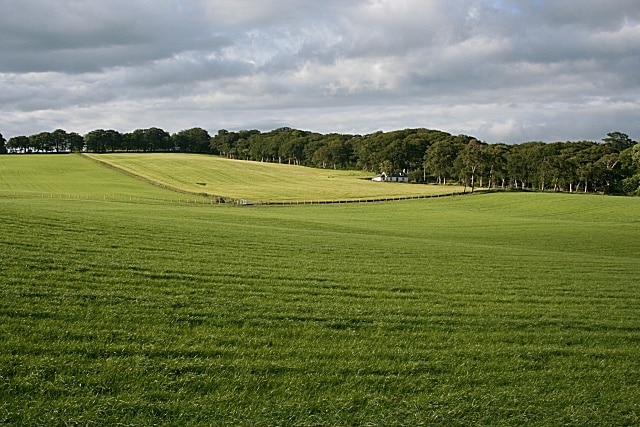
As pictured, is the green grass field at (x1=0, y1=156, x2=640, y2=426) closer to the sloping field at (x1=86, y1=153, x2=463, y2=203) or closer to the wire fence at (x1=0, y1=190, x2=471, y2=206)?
A: the wire fence at (x1=0, y1=190, x2=471, y2=206)

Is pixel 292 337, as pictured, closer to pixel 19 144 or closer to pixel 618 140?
pixel 618 140

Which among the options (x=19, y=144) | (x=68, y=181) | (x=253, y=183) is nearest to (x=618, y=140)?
(x=253, y=183)

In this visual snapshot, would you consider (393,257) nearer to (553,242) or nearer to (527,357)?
(527,357)

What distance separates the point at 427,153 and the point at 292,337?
128893 mm

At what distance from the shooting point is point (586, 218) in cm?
6500

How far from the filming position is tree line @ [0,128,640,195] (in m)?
112

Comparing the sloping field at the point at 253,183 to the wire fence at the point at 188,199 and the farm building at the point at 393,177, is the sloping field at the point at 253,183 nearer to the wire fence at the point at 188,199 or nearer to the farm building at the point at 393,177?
the wire fence at the point at 188,199

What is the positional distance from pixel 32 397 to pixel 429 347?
6.79m

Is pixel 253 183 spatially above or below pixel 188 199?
above

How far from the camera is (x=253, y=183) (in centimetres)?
10175

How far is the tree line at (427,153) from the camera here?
112 m

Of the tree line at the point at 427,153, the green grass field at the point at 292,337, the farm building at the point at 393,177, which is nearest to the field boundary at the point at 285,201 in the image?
the tree line at the point at 427,153

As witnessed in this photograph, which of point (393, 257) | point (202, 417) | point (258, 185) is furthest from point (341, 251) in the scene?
point (258, 185)

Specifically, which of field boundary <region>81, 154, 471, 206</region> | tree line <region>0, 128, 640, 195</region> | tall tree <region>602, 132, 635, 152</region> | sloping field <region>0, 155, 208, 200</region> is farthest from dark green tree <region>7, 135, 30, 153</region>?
tall tree <region>602, 132, 635, 152</region>
